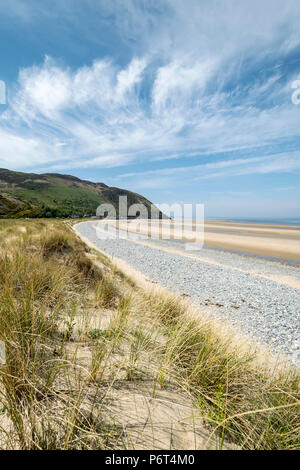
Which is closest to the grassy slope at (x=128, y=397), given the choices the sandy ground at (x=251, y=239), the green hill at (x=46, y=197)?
the sandy ground at (x=251, y=239)

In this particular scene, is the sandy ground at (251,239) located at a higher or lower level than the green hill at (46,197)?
lower

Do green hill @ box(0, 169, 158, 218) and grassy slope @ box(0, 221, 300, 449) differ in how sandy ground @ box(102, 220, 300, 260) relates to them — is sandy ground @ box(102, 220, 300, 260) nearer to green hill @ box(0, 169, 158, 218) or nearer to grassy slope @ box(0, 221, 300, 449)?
grassy slope @ box(0, 221, 300, 449)

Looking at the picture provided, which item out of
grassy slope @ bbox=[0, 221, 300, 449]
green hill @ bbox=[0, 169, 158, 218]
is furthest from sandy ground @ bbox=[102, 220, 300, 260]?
green hill @ bbox=[0, 169, 158, 218]

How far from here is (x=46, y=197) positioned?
99062 mm

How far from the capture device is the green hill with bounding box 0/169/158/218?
46.9 m

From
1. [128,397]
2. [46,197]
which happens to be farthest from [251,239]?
[46,197]

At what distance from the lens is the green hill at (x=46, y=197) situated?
154 ft

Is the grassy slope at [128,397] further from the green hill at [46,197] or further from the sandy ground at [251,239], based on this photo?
the green hill at [46,197]

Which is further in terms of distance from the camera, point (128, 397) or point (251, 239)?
point (251, 239)

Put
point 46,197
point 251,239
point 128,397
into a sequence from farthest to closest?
point 46,197 < point 251,239 < point 128,397

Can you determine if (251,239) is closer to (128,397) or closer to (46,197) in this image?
(128,397)
